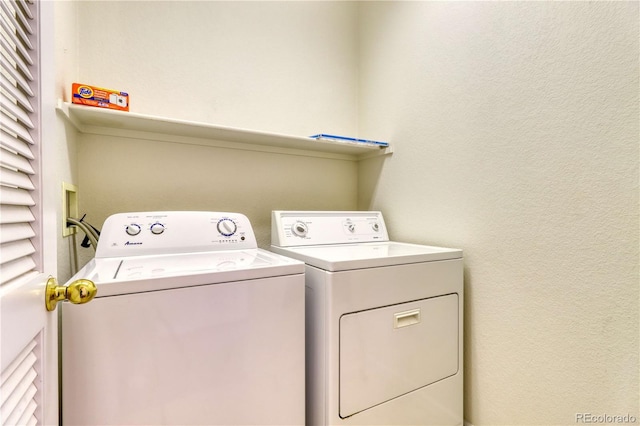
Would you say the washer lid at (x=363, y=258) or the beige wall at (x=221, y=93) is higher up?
the beige wall at (x=221, y=93)

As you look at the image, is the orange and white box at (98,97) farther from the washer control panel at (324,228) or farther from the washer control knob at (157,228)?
the washer control panel at (324,228)

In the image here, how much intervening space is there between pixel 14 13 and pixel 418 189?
152 cm

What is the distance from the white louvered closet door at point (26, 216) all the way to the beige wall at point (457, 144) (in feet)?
1.95

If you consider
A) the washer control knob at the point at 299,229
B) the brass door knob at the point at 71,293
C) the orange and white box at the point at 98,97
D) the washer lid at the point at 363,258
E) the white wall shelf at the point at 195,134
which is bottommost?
the washer lid at the point at 363,258

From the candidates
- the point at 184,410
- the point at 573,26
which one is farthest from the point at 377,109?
the point at 184,410

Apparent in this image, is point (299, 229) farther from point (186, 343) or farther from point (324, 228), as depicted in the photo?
point (186, 343)

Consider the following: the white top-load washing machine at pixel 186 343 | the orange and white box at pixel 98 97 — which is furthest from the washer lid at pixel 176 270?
the orange and white box at pixel 98 97

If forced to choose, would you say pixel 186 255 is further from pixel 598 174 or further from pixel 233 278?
pixel 598 174

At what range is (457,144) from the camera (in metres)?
1.43

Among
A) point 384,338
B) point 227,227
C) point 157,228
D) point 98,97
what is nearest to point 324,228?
point 227,227

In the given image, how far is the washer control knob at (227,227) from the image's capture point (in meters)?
1.38

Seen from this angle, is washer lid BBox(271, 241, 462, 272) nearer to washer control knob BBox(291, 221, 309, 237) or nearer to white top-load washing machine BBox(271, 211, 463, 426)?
white top-load washing machine BBox(271, 211, 463, 426)

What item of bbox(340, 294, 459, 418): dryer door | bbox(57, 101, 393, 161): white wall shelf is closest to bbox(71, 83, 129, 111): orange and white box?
bbox(57, 101, 393, 161): white wall shelf

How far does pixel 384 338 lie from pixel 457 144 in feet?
2.98
